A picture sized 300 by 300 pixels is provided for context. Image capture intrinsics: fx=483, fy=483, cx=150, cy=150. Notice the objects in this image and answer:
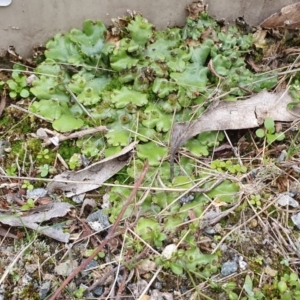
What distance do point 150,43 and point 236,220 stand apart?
40.5 inches

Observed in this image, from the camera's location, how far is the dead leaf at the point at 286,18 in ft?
8.63


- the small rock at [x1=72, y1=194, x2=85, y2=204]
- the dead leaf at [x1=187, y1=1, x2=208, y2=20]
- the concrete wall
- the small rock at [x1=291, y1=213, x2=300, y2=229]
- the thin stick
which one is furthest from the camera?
the dead leaf at [x1=187, y1=1, x2=208, y2=20]

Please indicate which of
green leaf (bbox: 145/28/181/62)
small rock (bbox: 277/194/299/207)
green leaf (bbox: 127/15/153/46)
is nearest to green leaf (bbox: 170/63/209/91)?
green leaf (bbox: 145/28/181/62)

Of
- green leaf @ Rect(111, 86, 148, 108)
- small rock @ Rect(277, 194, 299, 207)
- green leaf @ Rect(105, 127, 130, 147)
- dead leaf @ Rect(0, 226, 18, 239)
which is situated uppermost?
green leaf @ Rect(111, 86, 148, 108)

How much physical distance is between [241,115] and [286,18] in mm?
701

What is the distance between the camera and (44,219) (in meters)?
2.10

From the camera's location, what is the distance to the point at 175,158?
2.27 m

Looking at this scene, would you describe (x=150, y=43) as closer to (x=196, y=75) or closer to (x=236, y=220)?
(x=196, y=75)

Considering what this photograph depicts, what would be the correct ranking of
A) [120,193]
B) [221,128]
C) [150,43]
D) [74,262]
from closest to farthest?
[74,262] < [120,193] < [221,128] < [150,43]

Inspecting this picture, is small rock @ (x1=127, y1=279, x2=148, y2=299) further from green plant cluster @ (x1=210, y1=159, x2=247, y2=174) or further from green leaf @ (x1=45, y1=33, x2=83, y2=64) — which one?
green leaf @ (x1=45, y1=33, x2=83, y2=64)

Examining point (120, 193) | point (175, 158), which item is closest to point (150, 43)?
point (175, 158)

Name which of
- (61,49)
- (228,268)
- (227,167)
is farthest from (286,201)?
(61,49)

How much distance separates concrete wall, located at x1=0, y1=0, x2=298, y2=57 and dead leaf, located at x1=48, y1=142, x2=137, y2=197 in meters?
0.74

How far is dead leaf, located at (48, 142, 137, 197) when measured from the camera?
2.22 m
